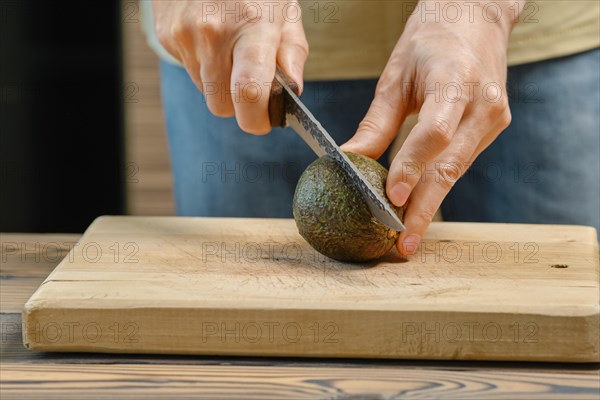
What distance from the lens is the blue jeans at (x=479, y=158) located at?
1.70 metres

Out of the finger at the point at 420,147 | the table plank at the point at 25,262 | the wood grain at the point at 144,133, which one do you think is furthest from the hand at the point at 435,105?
the wood grain at the point at 144,133

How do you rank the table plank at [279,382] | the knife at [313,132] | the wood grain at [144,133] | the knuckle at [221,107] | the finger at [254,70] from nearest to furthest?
1. the table plank at [279,382]
2. the knife at [313,132]
3. the finger at [254,70]
4. the knuckle at [221,107]
5. the wood grain at [144,133]

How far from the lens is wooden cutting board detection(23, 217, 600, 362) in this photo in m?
1.10

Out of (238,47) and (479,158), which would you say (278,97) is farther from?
(479,158)

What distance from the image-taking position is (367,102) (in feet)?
6.03

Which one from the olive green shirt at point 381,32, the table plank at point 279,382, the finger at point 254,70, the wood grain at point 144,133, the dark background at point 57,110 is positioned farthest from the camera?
the wood grain at point 144,133

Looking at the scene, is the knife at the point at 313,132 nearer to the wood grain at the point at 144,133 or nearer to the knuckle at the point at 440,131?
the knuckle at the point at 440,131

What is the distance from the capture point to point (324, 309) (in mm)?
1112

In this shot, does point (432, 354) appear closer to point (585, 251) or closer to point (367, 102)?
point (585, 251)

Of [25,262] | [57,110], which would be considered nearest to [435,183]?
[25,262]

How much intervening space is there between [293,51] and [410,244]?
38 cm

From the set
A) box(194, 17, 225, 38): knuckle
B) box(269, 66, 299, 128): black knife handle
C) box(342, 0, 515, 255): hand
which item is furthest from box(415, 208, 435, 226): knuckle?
box(194, 17, 225, 38): knuckle

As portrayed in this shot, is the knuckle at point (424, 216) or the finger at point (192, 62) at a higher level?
the finger at point (192, 62)

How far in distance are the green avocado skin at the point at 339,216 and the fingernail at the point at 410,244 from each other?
2 centimetres
